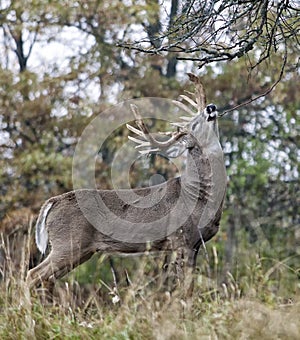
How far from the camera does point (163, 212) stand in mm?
7051

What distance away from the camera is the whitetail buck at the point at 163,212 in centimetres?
683

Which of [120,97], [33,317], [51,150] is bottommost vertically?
[33,317]

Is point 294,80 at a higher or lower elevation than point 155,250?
higher

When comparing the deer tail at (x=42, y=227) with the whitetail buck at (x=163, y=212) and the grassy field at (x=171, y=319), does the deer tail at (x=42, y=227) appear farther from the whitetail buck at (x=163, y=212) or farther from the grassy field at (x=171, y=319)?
the grassy field at (x=171, y=319)

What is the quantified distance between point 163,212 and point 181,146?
2.14 feet

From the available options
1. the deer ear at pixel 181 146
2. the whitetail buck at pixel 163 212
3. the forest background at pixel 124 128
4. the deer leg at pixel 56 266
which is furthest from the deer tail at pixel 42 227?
the forest background at pixel 124 128

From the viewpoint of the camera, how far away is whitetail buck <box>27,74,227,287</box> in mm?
6828

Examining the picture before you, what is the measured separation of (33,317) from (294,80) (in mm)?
9708

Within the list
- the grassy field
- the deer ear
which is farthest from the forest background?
the grassy field

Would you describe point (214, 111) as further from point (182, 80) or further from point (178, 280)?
point (182, 80)

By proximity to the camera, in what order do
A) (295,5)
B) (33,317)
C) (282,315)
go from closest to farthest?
(282,315) < (33,317) < (295,5)

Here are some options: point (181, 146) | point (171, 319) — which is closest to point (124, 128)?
point (181, 146)

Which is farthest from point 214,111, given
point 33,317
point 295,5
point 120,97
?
point 120,97

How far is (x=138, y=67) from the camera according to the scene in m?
14.3
